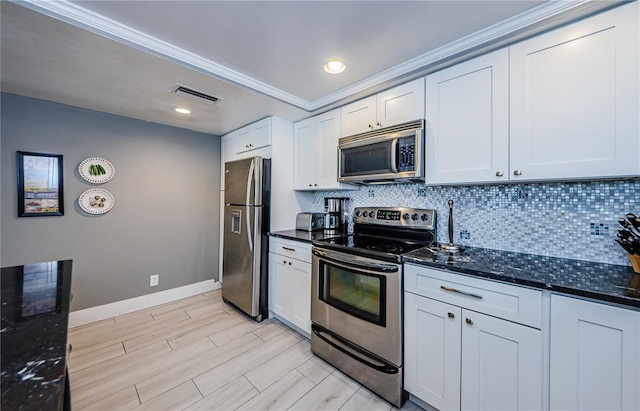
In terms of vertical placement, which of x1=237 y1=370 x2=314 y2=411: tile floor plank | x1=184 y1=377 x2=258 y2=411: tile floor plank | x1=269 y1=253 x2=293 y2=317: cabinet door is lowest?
x1=184 y1=377 x2=258 y2=411: tile floor plank

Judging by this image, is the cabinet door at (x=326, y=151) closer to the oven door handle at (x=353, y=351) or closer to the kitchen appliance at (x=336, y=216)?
the kitchen appliance at (x=336, y=216)

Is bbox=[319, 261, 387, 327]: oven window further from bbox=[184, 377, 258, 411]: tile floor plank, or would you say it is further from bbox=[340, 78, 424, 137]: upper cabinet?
bbox=[340, 78, 424, 137]: upper cabinet

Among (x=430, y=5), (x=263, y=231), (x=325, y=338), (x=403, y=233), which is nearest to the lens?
(x=430, y=5)

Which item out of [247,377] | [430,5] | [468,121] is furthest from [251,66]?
[247,377]

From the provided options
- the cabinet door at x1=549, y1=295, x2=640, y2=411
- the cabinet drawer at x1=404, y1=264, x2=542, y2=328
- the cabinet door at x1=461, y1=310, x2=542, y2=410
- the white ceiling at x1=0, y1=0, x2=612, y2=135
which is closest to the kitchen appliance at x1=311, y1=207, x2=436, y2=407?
the cabinet drawer at x1=404, y1=264, x2=542, y2=328

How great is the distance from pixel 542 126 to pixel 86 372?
3.49m

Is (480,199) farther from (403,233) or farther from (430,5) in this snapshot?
(430,5)

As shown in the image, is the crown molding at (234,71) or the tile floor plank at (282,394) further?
the tile floor plank at (282,394)

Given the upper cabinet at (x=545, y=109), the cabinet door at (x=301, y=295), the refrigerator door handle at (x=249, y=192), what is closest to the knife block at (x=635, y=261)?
the upper cabinet at (x=545, y=109)

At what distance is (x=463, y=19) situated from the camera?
1434mm

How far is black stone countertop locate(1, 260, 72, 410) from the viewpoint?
0.52 meters

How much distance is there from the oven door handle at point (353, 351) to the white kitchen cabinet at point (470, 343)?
0.42ft

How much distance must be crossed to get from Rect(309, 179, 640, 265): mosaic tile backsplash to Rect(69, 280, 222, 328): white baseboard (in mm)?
2992

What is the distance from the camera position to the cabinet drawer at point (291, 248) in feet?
7.51
